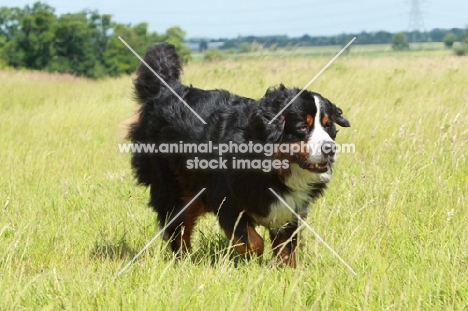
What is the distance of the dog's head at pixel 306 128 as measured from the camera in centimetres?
350

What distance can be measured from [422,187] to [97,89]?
12.4 m

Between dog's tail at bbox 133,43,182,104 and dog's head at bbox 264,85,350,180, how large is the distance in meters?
1.25

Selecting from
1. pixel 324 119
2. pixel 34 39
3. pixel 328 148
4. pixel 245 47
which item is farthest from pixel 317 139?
pixel 34 39

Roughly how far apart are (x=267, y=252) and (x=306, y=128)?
801 mm

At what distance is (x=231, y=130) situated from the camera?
12.7 feet

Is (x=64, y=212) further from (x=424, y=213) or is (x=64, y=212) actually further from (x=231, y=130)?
(x=424, y=213)

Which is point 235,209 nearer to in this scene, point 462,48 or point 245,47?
point 245,47

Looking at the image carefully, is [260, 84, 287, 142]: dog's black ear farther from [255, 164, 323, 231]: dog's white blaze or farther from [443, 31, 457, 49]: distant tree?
[443, 31, 457, 49]: distant tree

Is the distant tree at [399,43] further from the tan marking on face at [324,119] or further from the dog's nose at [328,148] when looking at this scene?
the dog's nose at [328,148]

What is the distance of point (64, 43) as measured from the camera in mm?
42219

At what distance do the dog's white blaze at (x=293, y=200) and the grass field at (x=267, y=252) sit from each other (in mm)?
177

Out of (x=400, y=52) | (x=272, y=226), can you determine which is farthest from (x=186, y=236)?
(x=400, y=52)

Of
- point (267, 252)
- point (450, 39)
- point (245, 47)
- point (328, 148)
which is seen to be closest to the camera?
point (328, 148)

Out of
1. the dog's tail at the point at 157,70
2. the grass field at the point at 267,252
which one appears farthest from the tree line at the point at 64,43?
the dog's tail at the point at 157,70
